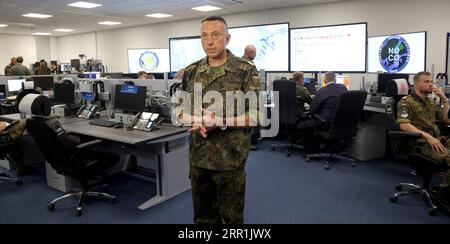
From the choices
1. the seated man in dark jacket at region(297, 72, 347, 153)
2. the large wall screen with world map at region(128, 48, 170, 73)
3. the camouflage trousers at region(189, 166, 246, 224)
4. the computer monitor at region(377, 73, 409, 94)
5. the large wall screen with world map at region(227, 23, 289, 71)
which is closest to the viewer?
the camouflage trousers at region(189, 166, 246, 224)

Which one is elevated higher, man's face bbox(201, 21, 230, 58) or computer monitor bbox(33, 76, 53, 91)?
man's face bbox(201, 21, 230, 58)

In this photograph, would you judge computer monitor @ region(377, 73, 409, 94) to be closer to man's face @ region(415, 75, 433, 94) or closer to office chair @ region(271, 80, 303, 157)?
office chair @ region(271, 80, 303, 157)

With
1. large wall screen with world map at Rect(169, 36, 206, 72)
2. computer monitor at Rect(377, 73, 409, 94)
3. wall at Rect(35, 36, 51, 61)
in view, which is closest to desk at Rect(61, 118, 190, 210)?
computer monitor at Rect(377, 73, 409, 94)

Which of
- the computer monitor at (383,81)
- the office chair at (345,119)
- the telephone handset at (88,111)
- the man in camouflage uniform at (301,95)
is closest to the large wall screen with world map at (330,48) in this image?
the computer monitor at (383,81)

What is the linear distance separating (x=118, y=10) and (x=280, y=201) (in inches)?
273

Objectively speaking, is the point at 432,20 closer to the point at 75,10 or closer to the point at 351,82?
the point at 351,82

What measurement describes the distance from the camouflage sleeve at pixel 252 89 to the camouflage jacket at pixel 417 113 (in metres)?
2.03

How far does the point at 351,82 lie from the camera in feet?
23.2

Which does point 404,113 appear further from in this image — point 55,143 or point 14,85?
point 14,85

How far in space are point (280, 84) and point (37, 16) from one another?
766 centimetres

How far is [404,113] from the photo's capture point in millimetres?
3105

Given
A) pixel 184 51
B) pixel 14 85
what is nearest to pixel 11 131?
pixel 14 85

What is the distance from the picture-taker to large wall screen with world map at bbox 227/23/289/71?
762 cm

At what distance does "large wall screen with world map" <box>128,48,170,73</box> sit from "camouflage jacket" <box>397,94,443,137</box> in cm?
801
